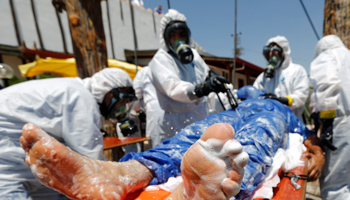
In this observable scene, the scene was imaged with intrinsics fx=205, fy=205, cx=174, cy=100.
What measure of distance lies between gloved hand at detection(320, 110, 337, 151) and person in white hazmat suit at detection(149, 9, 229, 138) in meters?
1.08

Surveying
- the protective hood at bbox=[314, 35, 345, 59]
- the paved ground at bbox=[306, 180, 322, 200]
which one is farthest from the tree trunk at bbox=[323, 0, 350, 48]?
the paved ground at bbox=[306, 180, 322, 200]

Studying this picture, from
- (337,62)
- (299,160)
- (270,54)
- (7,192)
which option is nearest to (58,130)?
(7,192)

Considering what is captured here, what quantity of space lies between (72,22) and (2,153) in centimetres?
A: 271

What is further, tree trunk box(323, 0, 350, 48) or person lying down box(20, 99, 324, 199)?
tree trunk box(323, 0, 350, 48)

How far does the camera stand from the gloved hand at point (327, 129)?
5.74 ft

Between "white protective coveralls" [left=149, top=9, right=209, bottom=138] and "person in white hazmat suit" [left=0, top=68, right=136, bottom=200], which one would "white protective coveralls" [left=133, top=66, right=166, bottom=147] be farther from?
"person in white hazmat suit" [left=0, top=68, right=136, bottom=200]

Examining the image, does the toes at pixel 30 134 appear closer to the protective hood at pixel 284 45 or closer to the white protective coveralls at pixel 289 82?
the white protective coveralls at pixel 289 82

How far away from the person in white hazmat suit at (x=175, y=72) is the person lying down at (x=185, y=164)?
2.18 feet

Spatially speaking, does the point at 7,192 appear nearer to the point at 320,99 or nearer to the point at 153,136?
the point at 153,136

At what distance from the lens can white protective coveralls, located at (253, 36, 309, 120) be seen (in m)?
2.67

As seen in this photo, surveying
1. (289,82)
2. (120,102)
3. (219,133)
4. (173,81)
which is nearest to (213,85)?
(173,81)

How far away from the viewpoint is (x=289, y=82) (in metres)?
2.89

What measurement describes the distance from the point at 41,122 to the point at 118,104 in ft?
1.82

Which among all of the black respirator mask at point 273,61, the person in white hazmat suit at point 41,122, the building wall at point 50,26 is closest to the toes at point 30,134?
the person in white hazmat suit at point 41,122
